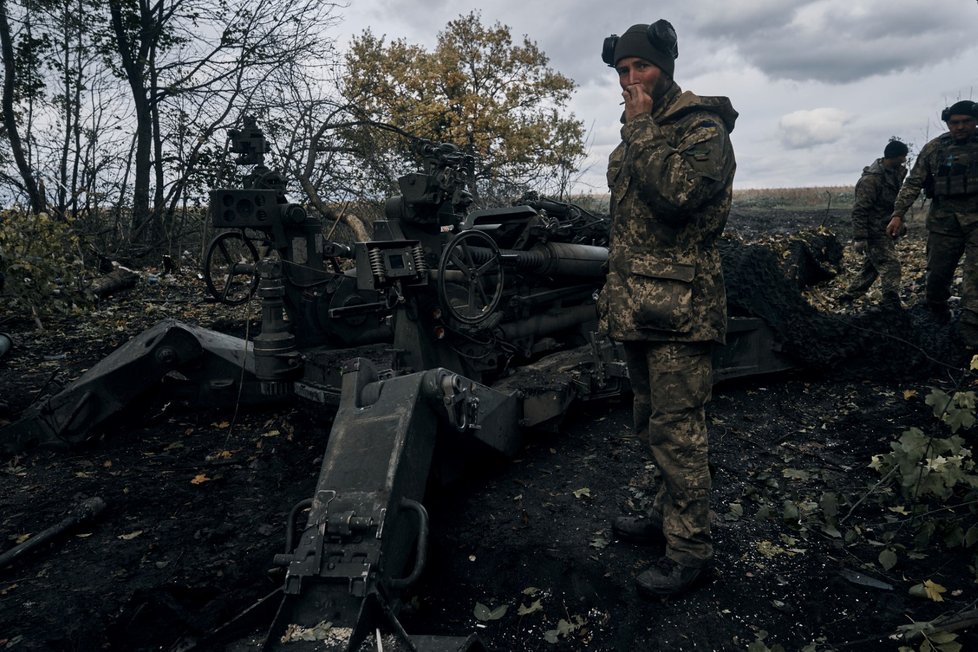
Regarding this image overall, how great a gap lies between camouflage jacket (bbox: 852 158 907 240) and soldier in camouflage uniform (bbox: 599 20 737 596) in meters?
7.08

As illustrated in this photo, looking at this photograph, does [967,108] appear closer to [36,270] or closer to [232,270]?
[232,270]

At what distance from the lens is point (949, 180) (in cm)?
642

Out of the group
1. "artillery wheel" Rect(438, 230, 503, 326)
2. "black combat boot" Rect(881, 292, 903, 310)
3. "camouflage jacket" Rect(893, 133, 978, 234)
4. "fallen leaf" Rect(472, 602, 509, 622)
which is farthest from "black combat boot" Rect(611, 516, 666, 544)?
"camouflage jacket" Rect(893, 133, 978, 234)

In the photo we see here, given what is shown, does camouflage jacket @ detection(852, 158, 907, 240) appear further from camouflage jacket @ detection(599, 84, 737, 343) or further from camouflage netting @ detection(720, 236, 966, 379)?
camouflage jacket @ detection(599, 84, 737, 343)

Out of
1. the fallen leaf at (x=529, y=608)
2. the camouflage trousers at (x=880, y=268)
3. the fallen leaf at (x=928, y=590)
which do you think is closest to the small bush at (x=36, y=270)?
the fallen leaf at (x=529, y=608)

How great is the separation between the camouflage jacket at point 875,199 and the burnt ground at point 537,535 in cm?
361

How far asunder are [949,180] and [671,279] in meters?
5.16

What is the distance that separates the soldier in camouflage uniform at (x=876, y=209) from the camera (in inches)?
344

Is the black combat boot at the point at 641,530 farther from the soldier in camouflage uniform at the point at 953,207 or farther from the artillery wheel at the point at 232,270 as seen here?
the soldier in camouflage uniform at the point at 953,207

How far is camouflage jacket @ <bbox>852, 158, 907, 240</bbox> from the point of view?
8.84 metres

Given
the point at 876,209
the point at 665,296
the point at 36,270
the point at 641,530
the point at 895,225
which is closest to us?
the point at 665,296

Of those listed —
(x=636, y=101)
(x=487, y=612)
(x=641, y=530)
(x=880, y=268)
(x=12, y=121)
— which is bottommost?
(x=487, y=612)

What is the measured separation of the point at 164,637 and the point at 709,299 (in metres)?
2.82

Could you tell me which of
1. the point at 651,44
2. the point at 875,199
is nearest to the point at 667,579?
the point at 651,44
